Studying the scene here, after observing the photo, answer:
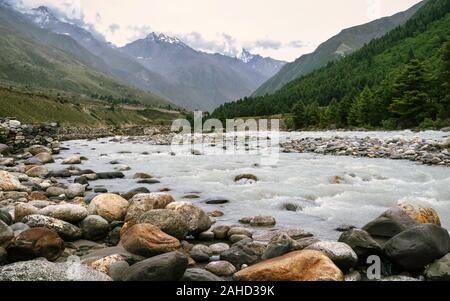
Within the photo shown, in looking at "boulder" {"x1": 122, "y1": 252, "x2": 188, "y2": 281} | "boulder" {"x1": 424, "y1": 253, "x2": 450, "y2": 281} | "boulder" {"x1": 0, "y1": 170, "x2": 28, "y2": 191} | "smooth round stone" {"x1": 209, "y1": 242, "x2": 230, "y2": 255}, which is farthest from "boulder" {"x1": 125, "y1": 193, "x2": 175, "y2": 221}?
"boulder" {"x1": 424, "y1": 253, "x2": 450, "y2": 281}

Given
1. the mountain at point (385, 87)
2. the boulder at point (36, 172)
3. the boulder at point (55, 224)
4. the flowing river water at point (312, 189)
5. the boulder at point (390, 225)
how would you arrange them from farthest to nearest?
the mountain at point (385, 87) → the boulder at point (36, 172) → the flowing river water at point (312, 189) → the boulder at point (55, 224) → the boulder at point (390, 225)

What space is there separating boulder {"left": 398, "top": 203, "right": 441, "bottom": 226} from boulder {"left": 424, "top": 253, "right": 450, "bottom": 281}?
2.48 metres

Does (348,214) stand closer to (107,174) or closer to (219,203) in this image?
(219,203)

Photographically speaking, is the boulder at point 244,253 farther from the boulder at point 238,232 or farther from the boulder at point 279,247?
the boulder at point 238,232

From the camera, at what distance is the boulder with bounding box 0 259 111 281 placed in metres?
5.23

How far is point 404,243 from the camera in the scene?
6.90 metres

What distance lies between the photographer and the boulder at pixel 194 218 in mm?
9070

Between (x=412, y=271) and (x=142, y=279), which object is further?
(x=412, y=271)

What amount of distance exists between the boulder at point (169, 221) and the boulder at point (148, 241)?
1.83 feet

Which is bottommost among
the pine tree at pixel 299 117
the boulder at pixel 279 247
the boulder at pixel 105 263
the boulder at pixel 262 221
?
the boulder at pixel 262 221

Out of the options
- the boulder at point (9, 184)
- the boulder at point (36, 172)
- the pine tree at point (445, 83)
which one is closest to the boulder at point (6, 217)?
the boulder at point (9, 184)

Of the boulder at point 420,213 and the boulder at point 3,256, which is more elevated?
the boulder at point 420,213

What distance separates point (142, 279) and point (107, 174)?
44.3 feet
